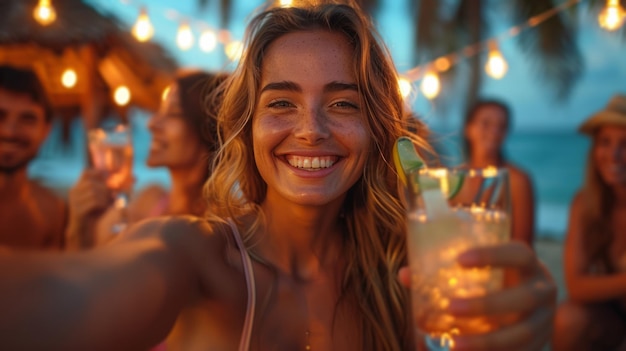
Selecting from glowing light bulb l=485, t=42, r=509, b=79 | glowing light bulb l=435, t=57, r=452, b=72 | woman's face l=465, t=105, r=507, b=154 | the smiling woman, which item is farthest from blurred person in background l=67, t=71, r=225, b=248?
glowing light bulb l=435, t=57, r=452, b=72

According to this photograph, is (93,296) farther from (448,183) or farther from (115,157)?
(115,157)

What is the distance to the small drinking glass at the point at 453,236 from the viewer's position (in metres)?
0.95

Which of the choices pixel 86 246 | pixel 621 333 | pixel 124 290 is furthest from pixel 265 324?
pixel 621 333

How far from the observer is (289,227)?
1.79 m

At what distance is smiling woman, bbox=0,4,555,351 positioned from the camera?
1.47 m

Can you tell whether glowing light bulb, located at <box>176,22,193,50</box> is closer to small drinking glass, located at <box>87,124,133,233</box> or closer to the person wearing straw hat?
small drinking glass, located at <box>87,124,133,233</box>

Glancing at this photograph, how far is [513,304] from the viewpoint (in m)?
0.96

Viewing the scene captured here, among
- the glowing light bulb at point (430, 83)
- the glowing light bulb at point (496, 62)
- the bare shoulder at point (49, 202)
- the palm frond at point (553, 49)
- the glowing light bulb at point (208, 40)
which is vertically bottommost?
the bare shoulder at point (49, 202)

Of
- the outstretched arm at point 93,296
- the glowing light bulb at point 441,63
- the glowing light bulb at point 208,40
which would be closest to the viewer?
the outstretched arm at point 93,296

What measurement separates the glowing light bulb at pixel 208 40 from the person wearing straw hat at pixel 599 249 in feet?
13.0

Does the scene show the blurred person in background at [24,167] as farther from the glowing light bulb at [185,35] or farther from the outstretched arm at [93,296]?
the outstretched arm at [93,296]

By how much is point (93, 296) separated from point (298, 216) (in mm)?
1018

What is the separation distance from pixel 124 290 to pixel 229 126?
1.11 metres

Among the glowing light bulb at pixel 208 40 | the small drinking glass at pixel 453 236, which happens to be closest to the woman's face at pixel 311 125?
the small drinking glass at pixel 453 236
